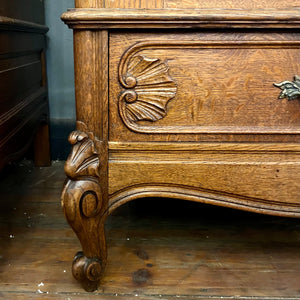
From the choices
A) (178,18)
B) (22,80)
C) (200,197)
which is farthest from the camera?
(22,80)

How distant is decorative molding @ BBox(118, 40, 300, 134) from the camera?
2.20 feet

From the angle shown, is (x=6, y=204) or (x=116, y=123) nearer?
(x=116, y=123)

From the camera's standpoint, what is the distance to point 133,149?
72 centimetres

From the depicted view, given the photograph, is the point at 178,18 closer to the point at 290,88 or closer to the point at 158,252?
the point at 290,88

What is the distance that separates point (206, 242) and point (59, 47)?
0.89 meters

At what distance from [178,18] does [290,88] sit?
0.24 m

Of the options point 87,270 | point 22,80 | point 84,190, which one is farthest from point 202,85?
point 22,80

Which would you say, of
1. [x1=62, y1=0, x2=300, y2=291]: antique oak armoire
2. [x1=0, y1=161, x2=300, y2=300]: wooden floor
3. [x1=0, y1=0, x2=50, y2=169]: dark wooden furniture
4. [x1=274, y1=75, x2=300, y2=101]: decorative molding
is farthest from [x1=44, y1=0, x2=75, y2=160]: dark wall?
[x1=274, y1=75, x2=300, y2=101]: decorative molding

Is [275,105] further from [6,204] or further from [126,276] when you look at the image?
[6,204]

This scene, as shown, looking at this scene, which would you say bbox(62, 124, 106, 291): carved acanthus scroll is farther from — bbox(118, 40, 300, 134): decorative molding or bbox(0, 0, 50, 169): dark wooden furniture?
bbox(0, 0, 50, 169): dark wooden furniture

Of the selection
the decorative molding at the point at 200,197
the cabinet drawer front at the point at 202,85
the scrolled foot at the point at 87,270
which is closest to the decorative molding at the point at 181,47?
the cabinet drawer front at the point at 202,85

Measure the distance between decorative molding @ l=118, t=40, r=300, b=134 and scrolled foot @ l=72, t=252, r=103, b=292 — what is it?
0.29 m

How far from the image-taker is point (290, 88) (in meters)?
0.69

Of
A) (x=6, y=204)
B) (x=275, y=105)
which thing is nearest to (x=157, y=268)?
(x=275, y=105)
